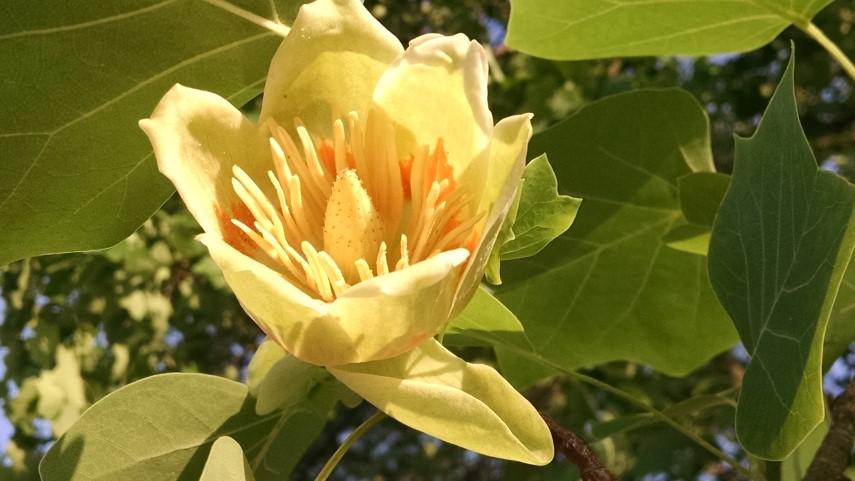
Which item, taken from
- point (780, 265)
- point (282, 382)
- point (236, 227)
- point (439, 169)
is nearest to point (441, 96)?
point (439, 169)

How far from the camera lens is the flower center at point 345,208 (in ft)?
3.08

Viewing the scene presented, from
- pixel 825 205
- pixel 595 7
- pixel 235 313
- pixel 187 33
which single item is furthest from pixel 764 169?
pixel 235 313

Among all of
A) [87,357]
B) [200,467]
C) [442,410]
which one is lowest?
[87,357]

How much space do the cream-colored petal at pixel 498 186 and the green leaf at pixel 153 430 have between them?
1.36 ft

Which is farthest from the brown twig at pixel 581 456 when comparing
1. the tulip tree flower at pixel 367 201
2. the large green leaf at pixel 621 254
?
the large green leaf at pixel 621 254

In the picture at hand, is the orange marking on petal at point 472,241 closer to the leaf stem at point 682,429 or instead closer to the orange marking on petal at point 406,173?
the orange marking on petal at point 406,173

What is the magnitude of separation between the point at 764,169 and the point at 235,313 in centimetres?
319

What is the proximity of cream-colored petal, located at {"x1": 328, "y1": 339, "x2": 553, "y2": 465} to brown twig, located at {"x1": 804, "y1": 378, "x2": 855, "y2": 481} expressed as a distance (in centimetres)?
50

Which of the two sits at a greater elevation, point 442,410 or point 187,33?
point 187,33

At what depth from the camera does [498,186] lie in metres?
0.95

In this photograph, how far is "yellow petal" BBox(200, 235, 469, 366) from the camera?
0.82 meters

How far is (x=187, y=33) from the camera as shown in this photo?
3.74 feet

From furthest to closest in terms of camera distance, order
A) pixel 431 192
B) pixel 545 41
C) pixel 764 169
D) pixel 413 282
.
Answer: pixel 545 41 < pixel 764 169 < pixel 431 192 < pixel 413 282

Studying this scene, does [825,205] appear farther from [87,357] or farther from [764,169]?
[87,357]
